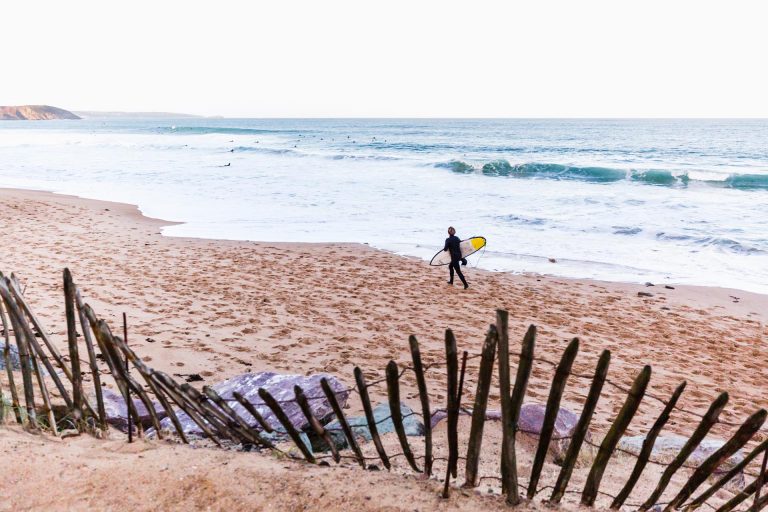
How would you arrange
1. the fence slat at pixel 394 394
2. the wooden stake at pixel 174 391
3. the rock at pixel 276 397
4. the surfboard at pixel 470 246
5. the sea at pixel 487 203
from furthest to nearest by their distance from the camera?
the sea at pixel 487 203 < the surfboard at pixel 470 246 < the rock at pixel 276 397 < the wooden stake at pixel 174 391 < the fence slat at pixel 394 394

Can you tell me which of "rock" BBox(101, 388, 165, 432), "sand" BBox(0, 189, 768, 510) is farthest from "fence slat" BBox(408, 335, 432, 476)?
"rock" BBox(101, 388, 165, 432)

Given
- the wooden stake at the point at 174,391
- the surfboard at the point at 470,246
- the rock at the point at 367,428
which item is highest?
the wooden stake at the point at 174,391

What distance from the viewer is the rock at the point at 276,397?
4.11 metres

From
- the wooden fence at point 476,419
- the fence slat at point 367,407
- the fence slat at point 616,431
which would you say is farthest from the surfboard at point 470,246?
the fence slat at point 616,431

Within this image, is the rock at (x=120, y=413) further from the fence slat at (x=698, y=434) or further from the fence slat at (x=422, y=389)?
the fence slat at (x=698, y=434)

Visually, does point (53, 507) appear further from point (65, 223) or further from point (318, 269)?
point (65, 223)

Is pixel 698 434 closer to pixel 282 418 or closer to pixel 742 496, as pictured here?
pixel 742 496

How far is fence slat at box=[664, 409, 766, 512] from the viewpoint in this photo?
2318mm

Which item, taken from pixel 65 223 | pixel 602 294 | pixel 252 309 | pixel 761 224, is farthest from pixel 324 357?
pixel 761 224

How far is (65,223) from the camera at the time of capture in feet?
45.1

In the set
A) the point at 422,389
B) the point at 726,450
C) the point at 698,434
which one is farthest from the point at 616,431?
the point at 422,389

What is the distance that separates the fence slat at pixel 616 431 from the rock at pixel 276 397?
1.81 m

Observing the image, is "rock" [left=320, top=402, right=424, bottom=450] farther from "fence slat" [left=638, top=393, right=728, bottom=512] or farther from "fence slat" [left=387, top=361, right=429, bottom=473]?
"fence slat" [left=638, top=393, right=728, bottom=512]

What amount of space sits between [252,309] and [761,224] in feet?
Result: 49.7
